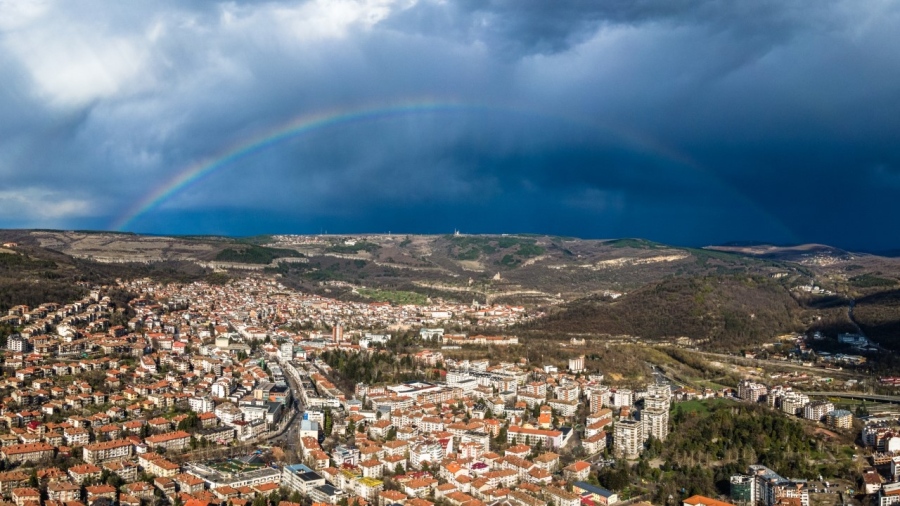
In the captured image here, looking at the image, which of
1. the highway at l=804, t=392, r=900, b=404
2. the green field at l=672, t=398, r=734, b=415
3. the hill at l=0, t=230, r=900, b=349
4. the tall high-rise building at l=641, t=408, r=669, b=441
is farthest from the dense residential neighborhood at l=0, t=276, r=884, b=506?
the hill at l=0, t=230, r=900, b=349

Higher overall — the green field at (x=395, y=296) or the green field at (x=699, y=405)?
the green field at (x=395, y=296)

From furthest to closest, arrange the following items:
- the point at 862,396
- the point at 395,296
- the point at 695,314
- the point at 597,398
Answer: the point at 395,296 → the point at 695,314 → the point at 862,396 → the point at 597,398

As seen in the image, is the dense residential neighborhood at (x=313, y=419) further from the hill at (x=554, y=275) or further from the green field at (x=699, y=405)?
the hill at (x=554, y=275)

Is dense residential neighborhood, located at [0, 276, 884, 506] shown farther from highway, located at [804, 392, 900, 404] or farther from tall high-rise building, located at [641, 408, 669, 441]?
highway, located at [804, 392, 900, 404]

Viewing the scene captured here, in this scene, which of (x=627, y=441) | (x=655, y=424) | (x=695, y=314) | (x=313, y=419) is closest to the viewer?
(x=627, y=441)

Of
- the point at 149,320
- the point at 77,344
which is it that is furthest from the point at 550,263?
the point at 77,344

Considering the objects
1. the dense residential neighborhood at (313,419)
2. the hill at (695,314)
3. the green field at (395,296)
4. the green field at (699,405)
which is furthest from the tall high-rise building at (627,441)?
the green field at (395,296)

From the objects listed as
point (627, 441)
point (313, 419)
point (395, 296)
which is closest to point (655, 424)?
point (627, 441)

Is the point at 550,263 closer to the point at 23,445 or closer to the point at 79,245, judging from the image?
the point at 79,245

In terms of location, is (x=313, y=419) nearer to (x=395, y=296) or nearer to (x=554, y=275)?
(x=395, y=296)

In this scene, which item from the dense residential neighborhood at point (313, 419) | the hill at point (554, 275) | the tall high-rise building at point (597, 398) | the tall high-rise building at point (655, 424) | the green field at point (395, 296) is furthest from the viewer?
the green field at point (395, 296)
